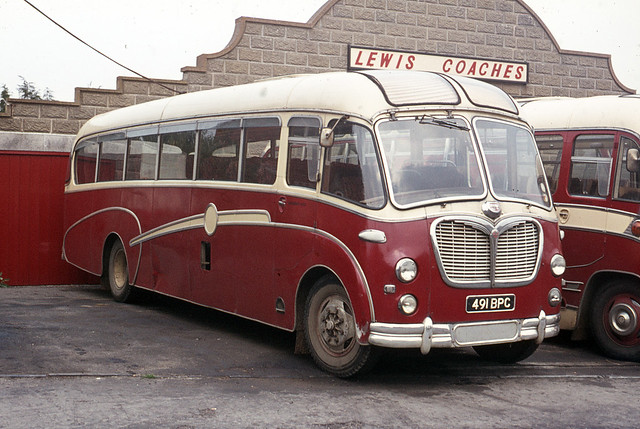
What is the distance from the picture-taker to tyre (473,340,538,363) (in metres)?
8.80

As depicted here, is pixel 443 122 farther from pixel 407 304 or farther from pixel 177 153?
pixel 177 153

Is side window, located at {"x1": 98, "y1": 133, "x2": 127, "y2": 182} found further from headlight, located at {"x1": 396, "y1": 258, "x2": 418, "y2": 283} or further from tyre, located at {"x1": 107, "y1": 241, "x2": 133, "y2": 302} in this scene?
headlight, located at {"x1": 396, "y1": 258, "x2": 418, "y2": 283}

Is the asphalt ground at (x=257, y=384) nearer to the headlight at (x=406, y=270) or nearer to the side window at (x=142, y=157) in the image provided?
the headlight at (x=406, y=270)

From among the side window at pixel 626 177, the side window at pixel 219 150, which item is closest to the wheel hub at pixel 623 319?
the side window at pixel 626 177

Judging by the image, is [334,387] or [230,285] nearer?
[334,387]

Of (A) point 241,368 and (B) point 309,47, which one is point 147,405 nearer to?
(A) point 241,368

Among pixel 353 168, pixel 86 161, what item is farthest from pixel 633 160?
pixel 86 161

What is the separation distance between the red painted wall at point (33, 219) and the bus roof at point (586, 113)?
328 inches

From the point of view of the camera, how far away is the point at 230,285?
32.5 feet

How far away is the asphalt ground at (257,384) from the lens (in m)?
6.61

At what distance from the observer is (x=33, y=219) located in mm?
15453

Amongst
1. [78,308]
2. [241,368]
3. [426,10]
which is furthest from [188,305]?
[426,10]

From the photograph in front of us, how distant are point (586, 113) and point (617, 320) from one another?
7.60 feet

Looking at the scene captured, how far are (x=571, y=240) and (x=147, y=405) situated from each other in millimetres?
5303
